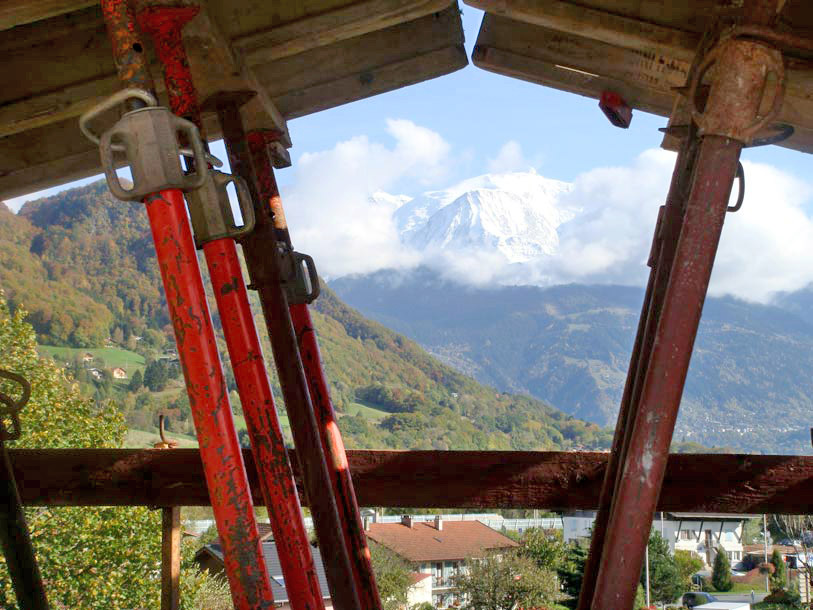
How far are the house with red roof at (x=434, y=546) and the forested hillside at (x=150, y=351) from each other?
4371cm

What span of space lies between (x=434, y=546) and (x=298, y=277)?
59481mm

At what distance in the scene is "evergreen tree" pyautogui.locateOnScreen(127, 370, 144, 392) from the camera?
12250cm

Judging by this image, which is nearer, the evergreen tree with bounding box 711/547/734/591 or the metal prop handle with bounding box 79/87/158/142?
the metal prop handle with bounding box 79/87/158/142

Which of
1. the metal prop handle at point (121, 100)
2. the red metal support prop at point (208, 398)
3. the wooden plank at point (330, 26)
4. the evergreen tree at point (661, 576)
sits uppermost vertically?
the wooden plank at point (330, 26)

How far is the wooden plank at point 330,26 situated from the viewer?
3.62 meters

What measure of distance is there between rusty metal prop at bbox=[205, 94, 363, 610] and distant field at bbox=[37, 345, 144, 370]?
412 feet

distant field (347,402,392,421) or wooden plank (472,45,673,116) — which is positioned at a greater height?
distant field (347,402,392,421)

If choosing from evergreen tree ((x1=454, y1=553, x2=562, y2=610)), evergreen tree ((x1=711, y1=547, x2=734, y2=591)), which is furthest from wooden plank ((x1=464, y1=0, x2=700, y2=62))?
evergreen tree ((x1=711, y1=547, x2=734, y2=591))

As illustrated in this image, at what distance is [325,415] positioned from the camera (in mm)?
3859

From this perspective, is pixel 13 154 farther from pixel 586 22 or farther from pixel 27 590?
pixel 586 22

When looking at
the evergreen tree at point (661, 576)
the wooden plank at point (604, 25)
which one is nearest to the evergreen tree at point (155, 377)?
the evergreen tree at point (661, 576)

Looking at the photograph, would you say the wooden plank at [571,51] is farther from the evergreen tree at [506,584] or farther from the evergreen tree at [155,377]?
the evergreen tree at [155,377]

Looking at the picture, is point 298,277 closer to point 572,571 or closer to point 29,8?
point 29,8

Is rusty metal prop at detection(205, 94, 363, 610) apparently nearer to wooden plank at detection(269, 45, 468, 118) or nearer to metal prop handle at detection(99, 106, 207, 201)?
wooden plank at detection(269, 45, 468, 118)
